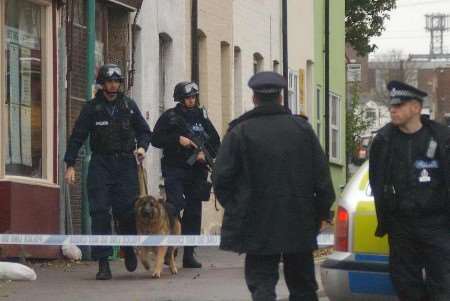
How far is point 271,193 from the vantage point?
980 centimetres

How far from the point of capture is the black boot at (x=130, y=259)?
1515cm

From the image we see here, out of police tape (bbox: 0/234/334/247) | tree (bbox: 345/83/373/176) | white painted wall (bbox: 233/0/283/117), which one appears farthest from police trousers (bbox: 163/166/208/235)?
tree (bbox: 345/83/373/176)

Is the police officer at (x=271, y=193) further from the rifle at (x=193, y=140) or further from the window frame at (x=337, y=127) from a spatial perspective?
the window frame at (x=337, y=127)

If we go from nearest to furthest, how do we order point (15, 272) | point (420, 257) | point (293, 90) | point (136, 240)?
1. point (420, 257)
2. point (15, 272)
3. point (136, 240)
4. point (293, 90)

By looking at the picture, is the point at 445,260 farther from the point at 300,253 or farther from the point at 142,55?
the point at 142,55

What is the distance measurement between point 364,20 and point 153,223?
30124 millimetres

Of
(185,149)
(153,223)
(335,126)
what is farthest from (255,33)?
(153,223)

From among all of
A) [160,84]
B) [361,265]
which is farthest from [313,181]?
[160,84]

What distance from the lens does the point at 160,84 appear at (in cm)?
2308

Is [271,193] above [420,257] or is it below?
above

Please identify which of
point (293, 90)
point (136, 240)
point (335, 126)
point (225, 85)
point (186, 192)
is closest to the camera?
point (136, 240)

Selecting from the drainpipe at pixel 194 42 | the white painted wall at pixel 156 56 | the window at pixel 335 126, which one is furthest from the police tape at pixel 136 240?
the window at pixel 335 126

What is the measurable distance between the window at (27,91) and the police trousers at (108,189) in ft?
7.23

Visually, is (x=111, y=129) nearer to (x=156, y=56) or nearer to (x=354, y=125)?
(x=156, y=56)
